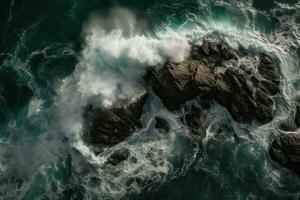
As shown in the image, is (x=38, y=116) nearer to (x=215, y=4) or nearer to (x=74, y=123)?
(x=74, y=123)

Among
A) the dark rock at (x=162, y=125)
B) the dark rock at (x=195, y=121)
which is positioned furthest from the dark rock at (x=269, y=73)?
the dark rock at (x=162, y=125)

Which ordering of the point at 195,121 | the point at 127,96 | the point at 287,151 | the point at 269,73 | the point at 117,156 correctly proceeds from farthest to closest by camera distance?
the point at 269,73, the point at 127,96, the point at 195,121, the point at 287,151, the point at 117,156

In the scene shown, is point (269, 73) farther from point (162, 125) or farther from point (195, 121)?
point (162, 125)

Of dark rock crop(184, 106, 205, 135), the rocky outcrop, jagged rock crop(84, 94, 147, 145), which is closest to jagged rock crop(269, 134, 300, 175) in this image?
the rocky outcrop

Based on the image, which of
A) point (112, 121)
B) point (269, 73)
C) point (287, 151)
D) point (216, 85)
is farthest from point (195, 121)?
point (269, 73)

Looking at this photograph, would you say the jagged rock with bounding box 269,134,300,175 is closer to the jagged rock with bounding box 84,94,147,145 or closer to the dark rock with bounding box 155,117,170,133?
the dark rock with bounding box 155,117,170,133

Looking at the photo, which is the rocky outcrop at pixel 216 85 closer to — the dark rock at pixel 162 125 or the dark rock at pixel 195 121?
the dark rock at pixel 195 121
